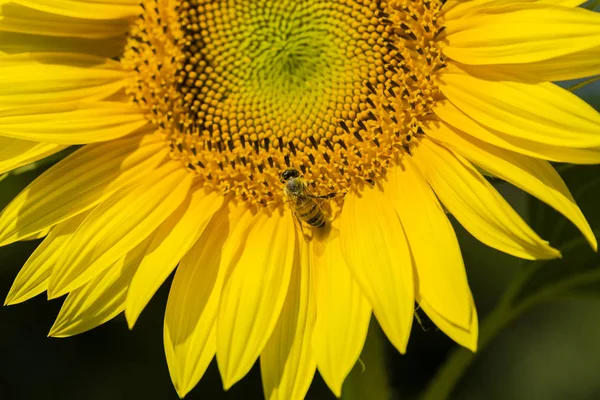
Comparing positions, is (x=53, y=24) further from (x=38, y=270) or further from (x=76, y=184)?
(x=38, y=270)

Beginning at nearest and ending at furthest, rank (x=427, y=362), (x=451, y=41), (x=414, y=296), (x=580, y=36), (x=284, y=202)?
(x=580, y=36) → (x=414, y=296) → (x=451, y=41) → (x=284, y=202) → (x=427, y=362)

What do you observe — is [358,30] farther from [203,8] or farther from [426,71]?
[203,8]

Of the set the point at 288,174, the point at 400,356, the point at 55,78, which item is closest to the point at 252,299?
the point at 288,174

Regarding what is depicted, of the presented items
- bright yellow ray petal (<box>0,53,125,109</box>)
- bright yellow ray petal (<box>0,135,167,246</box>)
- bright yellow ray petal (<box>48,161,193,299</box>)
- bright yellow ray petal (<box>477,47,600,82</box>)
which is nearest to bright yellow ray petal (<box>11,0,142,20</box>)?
bright yellow ray petal (<box>0,53,125,109</box>)

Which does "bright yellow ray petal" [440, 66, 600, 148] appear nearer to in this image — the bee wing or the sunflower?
the sunflower

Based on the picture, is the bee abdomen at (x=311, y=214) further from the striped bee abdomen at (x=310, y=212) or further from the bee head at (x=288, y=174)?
the bee head at (x=288, y=174)

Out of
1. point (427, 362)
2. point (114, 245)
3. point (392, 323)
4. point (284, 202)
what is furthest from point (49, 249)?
point (427, 362)
